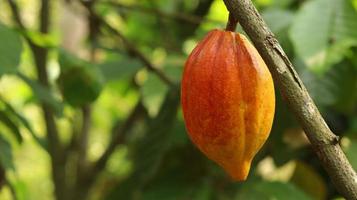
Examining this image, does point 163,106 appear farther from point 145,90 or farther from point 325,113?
point 325,113

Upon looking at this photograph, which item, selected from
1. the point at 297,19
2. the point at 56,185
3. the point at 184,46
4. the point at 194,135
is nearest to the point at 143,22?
the point at 184,46

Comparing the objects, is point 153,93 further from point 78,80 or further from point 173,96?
point 78,80

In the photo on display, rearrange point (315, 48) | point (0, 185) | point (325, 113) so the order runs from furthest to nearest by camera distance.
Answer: point (325, 113) < point (0, 185) < point (315, 48)

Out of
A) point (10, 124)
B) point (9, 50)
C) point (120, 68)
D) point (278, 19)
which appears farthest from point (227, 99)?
point (120, 68)

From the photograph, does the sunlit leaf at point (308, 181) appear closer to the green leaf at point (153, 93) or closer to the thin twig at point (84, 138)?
the green leaf at point (153, 93)

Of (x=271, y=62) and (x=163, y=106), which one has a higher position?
(x=271, y=62)

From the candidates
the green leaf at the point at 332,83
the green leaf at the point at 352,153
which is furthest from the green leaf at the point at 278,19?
the green leaf at the point at 352,153
